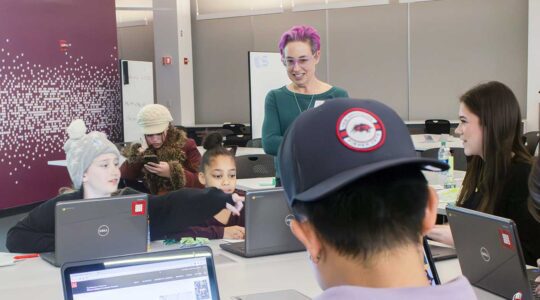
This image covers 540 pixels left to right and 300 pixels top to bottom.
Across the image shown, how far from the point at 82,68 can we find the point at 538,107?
5.98 metres

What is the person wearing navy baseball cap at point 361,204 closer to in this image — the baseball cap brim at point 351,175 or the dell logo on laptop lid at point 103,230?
the baseball cap brim at point 351,175

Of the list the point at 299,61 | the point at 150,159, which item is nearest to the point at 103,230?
the point at 299,61

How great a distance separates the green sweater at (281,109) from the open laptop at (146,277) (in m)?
1.86

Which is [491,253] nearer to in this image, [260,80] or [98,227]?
[98,227]

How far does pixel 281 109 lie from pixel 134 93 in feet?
19.9

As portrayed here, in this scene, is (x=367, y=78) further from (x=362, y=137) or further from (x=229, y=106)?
(x=362, y=137)

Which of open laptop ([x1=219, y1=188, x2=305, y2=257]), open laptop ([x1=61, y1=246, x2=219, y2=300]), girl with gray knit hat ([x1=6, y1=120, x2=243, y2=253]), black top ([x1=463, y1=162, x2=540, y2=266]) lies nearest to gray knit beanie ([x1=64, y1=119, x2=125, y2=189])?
girl with gray knit hat ([x1=6, y1=120, x2=243, y2=253])

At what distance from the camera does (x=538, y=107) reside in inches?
353

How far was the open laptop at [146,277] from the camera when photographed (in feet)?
6.16

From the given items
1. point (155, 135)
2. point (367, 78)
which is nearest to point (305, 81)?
point (155, 135)

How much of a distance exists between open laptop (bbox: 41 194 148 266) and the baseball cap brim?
192 cm

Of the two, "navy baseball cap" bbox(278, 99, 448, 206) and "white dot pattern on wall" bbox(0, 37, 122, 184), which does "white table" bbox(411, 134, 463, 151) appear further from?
"navy baseball cap" bbox(278, 99, 448, 206)

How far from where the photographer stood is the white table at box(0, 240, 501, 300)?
8.05 feet

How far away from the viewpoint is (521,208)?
2865 millimetres
